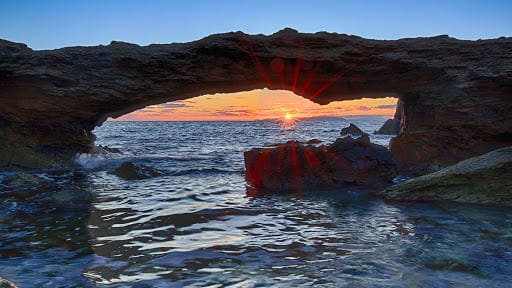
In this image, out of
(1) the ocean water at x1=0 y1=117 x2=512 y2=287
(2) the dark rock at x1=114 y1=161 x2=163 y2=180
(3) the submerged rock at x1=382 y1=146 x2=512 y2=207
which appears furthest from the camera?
(2) the dark rock at x1=114 y1=161 x2=163 y2=180

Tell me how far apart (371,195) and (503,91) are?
735 centimetres

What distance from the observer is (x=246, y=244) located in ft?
19.2

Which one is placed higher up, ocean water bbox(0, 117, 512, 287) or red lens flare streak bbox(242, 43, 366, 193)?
red lens flare streak bbox(242, 43, 366, 193)

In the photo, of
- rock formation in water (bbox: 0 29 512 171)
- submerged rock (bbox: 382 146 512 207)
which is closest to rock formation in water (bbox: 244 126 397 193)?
submerged rock (bbox: 382 146 512 207)

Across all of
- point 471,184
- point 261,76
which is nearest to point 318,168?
point 471,184

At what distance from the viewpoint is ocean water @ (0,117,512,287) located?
4.54m

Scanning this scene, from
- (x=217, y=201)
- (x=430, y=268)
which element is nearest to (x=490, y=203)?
(x=430, y=268)

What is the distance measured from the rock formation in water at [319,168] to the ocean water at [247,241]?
102 cm

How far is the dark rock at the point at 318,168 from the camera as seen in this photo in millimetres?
11172

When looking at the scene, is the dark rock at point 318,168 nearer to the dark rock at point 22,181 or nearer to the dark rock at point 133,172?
the dark rock at point 133,172

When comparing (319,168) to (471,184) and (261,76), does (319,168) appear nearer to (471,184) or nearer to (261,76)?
(471,184)

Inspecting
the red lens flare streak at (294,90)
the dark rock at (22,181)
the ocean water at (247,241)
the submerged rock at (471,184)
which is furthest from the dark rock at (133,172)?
the submerged rock at (471,184)

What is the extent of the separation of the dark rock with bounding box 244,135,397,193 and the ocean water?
1.01 m

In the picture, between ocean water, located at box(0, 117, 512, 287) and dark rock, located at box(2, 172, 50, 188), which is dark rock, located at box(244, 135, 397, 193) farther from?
dark rock, located at box(2, 172, 50, 188)
